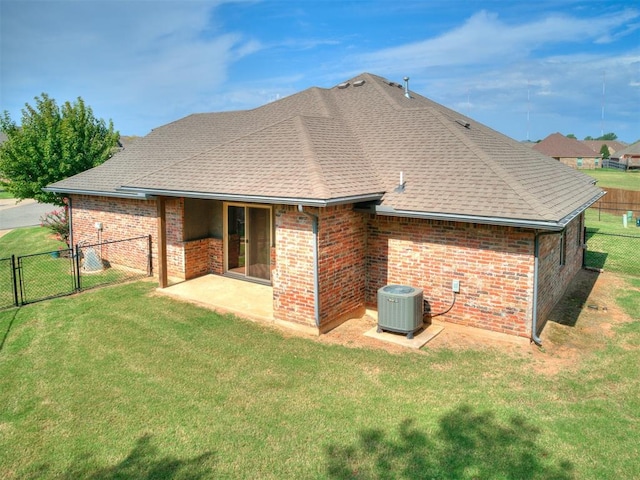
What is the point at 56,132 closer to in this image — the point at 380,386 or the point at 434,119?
the point at 434,119

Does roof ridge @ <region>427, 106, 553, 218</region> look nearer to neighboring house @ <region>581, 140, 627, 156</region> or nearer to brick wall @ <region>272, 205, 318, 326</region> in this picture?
brick wall @ <region>272, 205, 318, 326</region>

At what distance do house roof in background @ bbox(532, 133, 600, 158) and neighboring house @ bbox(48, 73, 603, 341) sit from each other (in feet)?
232

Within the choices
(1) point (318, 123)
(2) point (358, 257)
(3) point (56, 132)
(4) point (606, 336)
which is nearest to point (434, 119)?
(1) point (318, 123)

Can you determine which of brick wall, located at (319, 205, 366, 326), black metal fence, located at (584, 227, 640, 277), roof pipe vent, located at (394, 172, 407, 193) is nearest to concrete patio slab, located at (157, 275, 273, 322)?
brick wall, located at (319, 205, 366, 326)

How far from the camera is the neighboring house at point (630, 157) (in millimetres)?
70688

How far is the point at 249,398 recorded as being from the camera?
666 cm

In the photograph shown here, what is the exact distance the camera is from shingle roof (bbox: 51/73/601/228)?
8.99 metres

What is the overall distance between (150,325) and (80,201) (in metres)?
8.11

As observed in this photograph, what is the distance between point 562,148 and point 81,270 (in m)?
80.6

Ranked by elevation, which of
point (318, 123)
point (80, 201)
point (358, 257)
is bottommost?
point (358, 257)

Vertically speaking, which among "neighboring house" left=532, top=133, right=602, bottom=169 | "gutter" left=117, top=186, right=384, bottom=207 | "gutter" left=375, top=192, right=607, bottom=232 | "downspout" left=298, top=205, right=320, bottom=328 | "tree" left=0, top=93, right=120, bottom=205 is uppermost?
"neighboring house" left=532, top=133, right=602, bottom=169

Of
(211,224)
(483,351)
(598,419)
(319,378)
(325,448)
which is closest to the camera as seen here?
(325,448)

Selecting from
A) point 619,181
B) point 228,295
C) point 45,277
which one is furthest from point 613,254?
point 619,181

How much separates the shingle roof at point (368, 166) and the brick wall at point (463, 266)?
57 centimetres
